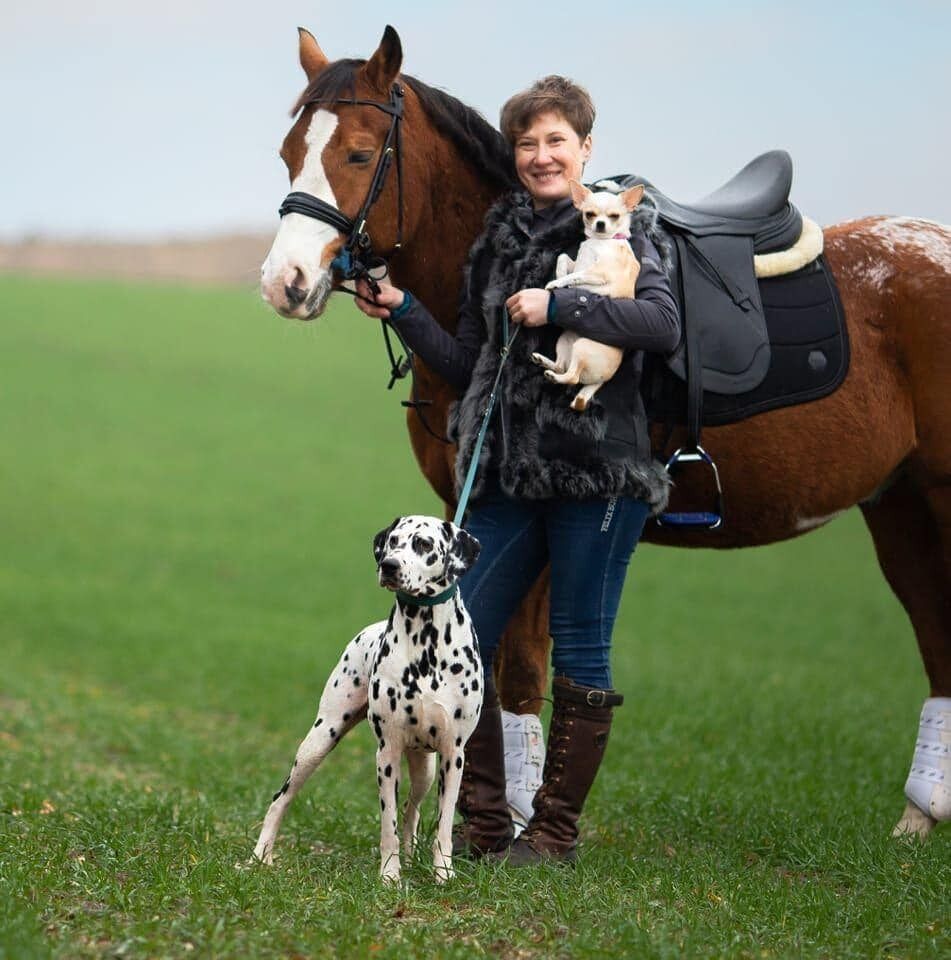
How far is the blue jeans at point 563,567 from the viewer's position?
185 inches

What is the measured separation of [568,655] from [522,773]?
2.91 feet

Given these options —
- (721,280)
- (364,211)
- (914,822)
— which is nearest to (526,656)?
(721,280)

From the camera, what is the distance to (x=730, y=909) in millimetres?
4414

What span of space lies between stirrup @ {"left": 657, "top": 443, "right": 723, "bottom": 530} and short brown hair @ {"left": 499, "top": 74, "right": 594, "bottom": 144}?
122 cm

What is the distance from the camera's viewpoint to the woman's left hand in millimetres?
4516

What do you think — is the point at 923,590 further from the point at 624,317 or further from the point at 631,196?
the point at 631,196

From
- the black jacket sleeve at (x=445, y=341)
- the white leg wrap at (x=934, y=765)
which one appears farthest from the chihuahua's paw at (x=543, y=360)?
the white leg wrap at (x=934, y=765)

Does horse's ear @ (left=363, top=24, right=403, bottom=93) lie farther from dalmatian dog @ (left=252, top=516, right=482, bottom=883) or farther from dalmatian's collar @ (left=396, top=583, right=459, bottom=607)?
dalmatian's collar @ (left=396, top=583, right=459, bottom=607)

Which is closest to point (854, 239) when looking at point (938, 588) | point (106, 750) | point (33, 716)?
point (938, 588)

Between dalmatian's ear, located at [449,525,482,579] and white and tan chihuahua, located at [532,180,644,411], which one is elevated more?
white and tan chihuahua, located at [532,180,644,411]

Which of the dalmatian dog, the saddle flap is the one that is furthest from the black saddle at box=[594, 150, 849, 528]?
the dalmatian dog

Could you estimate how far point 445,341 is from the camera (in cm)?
486

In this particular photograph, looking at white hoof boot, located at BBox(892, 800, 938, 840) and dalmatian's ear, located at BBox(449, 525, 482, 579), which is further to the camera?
white hoof boot, located at BBox(892, 800, 938, 840)

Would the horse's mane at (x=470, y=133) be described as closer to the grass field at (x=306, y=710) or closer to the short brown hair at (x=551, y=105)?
the short brown hair at (x=551, y=105)
